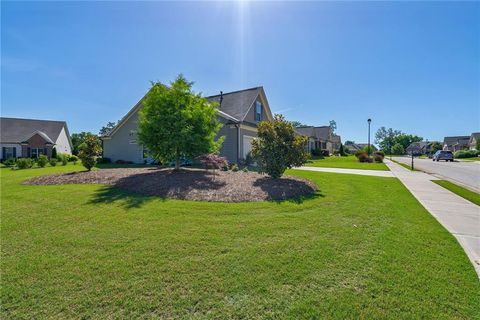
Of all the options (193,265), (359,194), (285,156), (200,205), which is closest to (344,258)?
(193,265)

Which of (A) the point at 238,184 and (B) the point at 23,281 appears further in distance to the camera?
(A) the point at 238,184

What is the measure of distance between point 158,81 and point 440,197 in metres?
13.4

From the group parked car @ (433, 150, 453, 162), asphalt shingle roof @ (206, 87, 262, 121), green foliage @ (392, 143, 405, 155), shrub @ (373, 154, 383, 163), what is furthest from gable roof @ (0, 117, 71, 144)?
green foliage @ (392, 143, 405, 155)

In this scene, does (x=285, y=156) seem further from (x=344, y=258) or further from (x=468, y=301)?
(x=468, y=301)

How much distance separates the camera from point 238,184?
349 inches

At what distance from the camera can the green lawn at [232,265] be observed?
99.7 inches

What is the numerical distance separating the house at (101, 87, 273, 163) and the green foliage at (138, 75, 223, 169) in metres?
4.40

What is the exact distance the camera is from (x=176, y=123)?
36.8 feet

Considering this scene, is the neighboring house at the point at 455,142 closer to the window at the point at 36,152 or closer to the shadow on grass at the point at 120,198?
the shadow on grass at the point at 120,198

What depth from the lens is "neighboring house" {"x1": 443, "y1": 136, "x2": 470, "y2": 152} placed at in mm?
75431

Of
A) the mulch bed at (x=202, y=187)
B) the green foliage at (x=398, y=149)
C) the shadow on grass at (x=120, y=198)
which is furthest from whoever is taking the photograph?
the green foliage at (x=398, y=149)

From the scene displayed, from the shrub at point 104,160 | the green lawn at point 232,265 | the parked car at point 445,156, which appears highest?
the parked car at point 445,156

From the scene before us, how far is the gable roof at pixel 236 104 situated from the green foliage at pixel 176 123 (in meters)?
5.92

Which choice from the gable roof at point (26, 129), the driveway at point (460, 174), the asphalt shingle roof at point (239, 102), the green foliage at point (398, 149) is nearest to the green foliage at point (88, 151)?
the asphalt shingle roof at point (239, 102)
